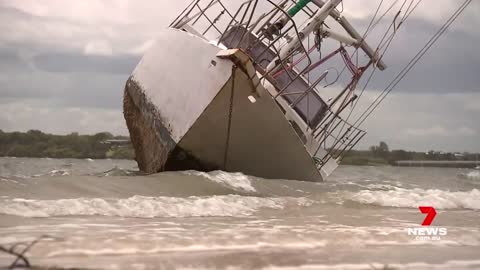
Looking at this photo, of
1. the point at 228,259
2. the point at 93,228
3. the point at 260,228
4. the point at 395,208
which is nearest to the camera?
the point at 228,259

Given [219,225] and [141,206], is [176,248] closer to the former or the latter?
[219,225]

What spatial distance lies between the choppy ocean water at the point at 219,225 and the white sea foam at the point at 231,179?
0.08 feet

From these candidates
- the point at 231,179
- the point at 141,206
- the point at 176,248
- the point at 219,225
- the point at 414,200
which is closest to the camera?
the point at 176,248

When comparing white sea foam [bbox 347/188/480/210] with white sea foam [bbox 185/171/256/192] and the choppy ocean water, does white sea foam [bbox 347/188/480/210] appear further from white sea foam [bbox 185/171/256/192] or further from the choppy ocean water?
white sea foam [bbox 185/171/256/192]

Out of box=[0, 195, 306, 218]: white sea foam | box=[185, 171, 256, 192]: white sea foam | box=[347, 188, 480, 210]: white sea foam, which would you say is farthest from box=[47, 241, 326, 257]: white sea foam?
box=[347, 188, 480, 210]: white sea foam

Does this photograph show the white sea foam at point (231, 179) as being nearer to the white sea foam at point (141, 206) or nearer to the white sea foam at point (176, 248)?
the white sea foam at point (141, 206)

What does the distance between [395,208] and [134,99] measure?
6683 mm

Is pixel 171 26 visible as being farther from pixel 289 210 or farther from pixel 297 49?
pixel 289 210

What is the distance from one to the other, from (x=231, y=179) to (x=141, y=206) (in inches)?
128

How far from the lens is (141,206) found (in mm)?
7094

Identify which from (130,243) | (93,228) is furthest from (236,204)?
(130,243)

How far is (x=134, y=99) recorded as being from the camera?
12898 millimetres

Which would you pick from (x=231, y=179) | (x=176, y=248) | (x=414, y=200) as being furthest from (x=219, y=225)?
(x=414, y=200)

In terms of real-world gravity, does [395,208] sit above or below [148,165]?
below
